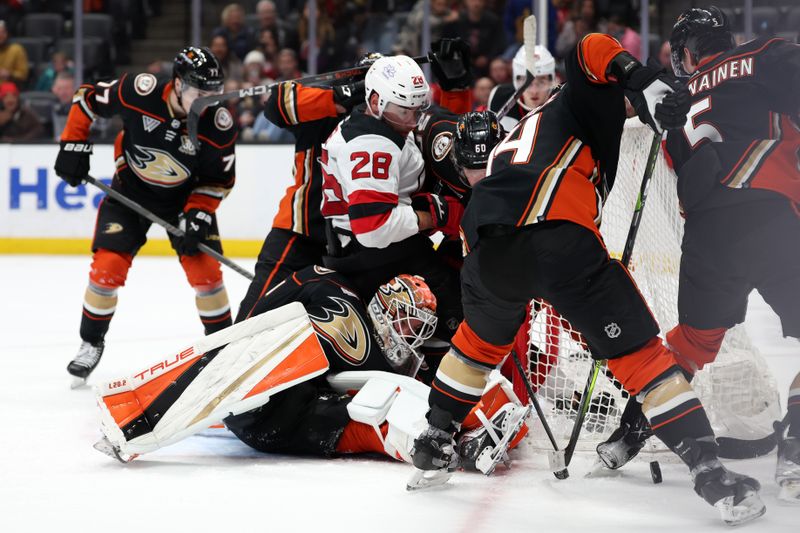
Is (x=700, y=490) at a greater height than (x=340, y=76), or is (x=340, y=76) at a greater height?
(x=340, y=76)

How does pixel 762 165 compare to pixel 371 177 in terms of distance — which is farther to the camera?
pixel 371 177

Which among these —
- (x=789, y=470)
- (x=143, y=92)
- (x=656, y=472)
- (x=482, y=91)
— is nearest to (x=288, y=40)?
(x=482, y=91)

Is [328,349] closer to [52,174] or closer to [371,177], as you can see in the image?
[371,177]

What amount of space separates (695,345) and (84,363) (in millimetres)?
2112

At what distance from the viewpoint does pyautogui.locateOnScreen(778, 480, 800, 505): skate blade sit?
233cm

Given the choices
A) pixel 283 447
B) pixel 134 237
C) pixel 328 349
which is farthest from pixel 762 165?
pixel 134 237

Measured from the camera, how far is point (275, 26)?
8180mm

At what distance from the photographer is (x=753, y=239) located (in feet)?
8.15

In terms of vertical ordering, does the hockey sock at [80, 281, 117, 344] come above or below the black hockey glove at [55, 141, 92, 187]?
below

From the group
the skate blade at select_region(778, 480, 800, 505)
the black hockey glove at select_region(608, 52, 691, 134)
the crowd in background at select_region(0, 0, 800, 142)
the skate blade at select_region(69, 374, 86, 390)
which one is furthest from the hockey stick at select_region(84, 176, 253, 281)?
the crowd in background at select_region(0, 0, 800, 142)

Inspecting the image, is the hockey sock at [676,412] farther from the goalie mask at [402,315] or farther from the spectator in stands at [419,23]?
the spectator in stands at [419,23]

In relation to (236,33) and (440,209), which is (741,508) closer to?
(440,209)

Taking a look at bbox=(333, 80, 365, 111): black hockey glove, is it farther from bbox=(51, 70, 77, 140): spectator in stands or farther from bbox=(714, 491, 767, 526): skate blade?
bbox=(51, 70, 77, 140): spectator in stands

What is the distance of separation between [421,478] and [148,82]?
212 cm
